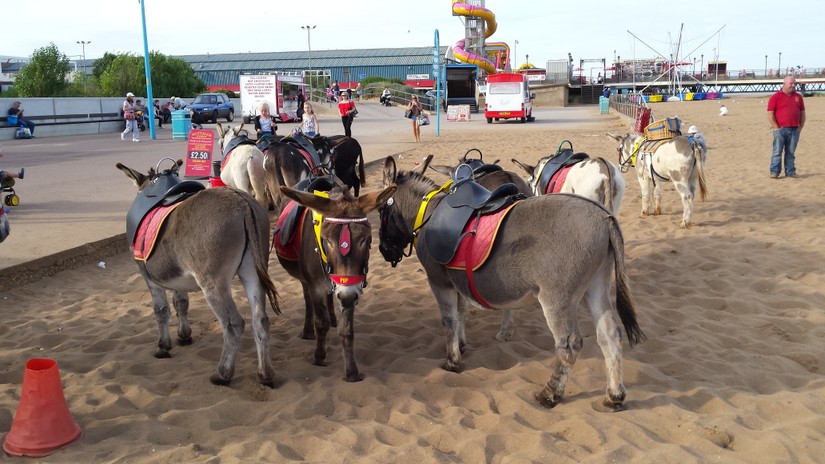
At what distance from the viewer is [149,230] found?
504 cm

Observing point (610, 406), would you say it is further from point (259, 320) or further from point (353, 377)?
point (259, 320)

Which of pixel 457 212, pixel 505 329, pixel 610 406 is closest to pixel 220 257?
pixel 457 212

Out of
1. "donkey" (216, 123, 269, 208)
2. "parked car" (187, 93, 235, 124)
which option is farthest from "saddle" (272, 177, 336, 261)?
"parked car" (187, 93, 235, 124)

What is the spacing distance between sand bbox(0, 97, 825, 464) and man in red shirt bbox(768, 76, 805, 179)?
21.8 ft

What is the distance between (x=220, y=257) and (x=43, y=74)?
165ft

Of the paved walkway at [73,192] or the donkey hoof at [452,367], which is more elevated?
the paved walkway at [73,192]

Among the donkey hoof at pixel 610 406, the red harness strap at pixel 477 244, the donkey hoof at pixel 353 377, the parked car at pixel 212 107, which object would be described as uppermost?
the parked car at pixel 212 107

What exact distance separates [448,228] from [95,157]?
1783 cm

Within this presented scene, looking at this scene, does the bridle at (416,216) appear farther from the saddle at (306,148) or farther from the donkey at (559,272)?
the saddle at (306,148)

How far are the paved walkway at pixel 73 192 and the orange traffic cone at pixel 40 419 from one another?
4238mm

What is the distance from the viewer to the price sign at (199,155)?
46.2 feet

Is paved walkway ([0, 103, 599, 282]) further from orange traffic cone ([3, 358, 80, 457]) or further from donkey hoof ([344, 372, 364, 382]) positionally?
donkey hoof ([344, 372, 364, 382])

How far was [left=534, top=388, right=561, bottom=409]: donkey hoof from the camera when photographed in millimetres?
4465

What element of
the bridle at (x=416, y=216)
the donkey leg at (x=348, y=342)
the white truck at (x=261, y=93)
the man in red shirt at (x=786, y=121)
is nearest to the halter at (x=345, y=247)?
the donkey leg at (x=348, y=342)
